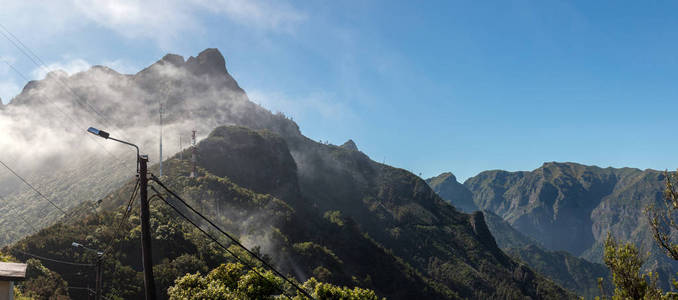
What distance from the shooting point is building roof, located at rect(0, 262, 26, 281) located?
18.8 m

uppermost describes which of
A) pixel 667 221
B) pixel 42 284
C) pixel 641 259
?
pixel 667 221

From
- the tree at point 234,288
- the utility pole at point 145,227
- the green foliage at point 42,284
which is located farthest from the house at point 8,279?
the green foliage at point 42,284

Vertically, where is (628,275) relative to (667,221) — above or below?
below

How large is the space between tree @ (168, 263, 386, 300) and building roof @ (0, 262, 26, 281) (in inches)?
696

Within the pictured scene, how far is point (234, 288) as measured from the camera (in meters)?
41.1

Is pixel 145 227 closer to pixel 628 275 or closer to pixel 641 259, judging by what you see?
pixel 628 275

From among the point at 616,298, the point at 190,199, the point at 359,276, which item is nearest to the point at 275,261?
the point at 190,199

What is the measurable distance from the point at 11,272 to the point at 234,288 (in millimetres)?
23906

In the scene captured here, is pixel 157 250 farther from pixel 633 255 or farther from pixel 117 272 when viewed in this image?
pixel 633 255

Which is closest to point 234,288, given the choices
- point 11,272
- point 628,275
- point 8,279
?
point 11,272

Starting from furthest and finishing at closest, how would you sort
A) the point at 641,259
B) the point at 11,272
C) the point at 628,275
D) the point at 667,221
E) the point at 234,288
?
the point at 234,288 → the point at 628,275 → the point at 641,259 → the point at 667,221 → the point at 11,272

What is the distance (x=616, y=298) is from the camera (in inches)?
934

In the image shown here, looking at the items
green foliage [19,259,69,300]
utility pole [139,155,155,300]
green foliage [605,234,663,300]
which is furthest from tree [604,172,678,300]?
green foliage [19,259,69,300]

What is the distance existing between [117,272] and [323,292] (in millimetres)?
48308
